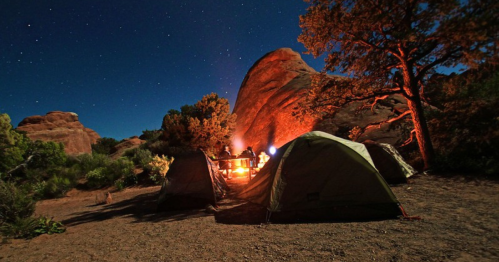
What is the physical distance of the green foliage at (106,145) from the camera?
43.5 meters

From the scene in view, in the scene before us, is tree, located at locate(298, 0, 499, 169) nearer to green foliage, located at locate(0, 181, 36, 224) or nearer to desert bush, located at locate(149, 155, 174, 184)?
desert bush, located at locate(149, 155, 174, 184)

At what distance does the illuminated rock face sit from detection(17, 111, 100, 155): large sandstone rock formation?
26921 millimetres

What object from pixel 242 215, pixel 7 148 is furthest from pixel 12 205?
pixel 7 148

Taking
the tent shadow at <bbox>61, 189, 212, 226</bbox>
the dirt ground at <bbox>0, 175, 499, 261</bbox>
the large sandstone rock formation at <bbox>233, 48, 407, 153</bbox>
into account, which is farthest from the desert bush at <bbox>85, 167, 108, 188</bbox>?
the large sandstone rock formation at <bbox>233, 48, 407, 153</bbox>

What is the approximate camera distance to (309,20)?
429 inches

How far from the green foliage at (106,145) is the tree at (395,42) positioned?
158ft

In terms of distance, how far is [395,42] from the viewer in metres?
9.15

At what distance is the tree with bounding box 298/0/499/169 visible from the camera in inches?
305

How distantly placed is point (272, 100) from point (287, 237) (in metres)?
29.1

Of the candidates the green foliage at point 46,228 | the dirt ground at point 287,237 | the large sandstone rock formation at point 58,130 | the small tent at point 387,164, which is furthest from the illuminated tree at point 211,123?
the large sandstone rock formation at point 58,130

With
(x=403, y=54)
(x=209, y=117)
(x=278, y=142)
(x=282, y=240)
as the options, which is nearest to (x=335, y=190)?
(x=282, y=240)

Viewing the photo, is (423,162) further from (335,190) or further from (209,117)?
(209,117)

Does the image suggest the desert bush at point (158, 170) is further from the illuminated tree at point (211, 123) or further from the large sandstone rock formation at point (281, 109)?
the large sandstone rock formation at point (281, 109)

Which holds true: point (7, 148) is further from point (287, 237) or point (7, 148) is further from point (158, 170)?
point (287, 237)
